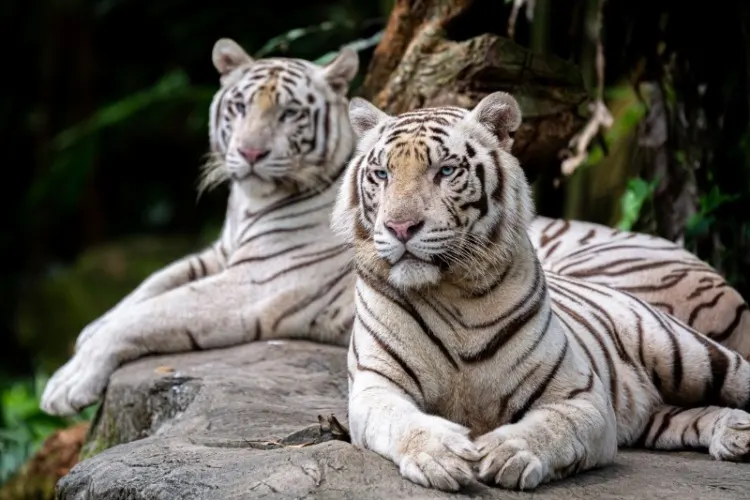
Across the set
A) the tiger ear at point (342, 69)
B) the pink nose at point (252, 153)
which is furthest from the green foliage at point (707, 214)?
the pink nose at point (252, 153)

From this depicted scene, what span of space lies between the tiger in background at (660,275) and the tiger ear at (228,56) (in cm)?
→ 180

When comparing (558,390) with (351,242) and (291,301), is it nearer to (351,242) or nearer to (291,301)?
(351,242)

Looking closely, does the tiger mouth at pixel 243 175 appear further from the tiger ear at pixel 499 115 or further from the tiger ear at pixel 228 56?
the tiger ear at pixel 499 115

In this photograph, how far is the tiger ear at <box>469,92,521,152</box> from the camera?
11.4 feet

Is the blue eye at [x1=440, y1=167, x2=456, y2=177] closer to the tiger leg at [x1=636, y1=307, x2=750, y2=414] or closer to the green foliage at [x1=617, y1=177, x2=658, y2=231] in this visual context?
the tiger leg at [x1=636, y1=307, x2=750, y2=414]

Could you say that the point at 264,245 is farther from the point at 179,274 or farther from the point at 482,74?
the point at 482,74

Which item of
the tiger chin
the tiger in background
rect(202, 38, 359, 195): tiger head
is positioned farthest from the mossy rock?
the tiger chin

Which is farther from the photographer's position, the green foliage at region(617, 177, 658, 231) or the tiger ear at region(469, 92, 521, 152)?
the green foliage at region(617, 177, 658, 231)

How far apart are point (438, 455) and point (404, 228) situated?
626 mm

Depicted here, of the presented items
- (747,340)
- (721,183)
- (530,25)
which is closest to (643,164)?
(721,183)

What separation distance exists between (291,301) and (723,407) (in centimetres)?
216

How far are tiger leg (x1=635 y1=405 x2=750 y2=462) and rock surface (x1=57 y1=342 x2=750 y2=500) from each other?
2.6 inches

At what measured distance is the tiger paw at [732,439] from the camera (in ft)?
11.9

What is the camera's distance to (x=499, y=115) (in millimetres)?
3479
